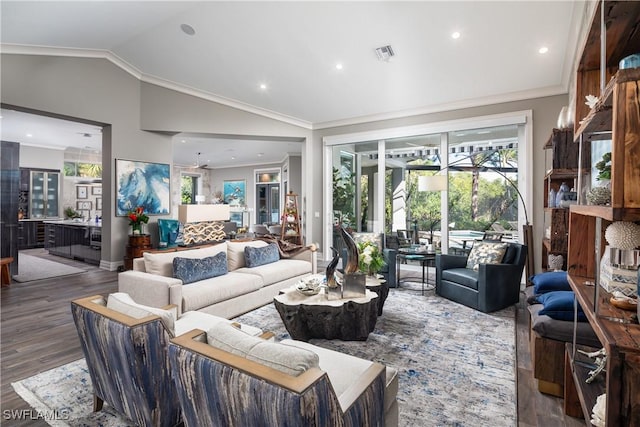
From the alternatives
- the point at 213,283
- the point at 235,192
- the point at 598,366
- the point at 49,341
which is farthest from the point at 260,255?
the point at 235,192

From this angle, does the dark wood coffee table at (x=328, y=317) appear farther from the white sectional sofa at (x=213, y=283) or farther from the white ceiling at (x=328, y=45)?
the white ceiling at (x=328, y=45)

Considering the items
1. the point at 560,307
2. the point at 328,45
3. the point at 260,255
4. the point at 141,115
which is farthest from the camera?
the point at 141,115

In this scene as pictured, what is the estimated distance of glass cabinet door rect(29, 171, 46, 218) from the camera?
904 centimetres

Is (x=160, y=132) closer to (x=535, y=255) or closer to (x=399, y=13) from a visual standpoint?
(x=399, y=13)

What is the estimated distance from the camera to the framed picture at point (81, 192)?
9.92 metres

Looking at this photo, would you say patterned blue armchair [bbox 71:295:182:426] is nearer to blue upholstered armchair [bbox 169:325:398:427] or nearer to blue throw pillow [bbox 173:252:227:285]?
blue upholstered armchair [bbox 169:325:398:427]

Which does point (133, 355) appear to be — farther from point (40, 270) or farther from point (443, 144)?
point (40, 270)

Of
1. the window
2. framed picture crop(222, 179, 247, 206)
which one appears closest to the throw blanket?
framed picture crop(222, 179, 247, 206)

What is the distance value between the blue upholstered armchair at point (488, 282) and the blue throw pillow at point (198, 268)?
2928mm

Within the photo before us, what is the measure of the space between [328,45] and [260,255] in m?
3.11

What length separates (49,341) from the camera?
301cm

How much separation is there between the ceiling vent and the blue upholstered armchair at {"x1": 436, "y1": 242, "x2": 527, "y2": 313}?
2904 millimetres

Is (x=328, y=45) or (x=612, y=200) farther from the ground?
(x=328, y=45)

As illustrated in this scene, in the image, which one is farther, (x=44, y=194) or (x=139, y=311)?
(x=44, y=194)
